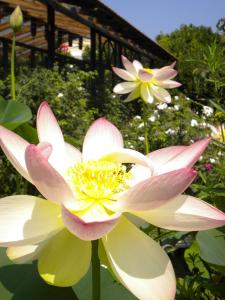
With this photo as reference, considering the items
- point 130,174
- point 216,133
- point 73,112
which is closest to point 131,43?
point 73,112

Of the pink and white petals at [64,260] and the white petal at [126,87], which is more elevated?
the white petal at [126,87]

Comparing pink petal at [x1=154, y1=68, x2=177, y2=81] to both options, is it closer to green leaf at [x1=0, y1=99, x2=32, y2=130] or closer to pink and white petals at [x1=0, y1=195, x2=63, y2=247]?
green leaf at [x1=0, y1=99, x2=32, y2=130]

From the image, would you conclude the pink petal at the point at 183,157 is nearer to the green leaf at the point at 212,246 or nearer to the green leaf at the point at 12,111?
the green leaf at the point at 212,246

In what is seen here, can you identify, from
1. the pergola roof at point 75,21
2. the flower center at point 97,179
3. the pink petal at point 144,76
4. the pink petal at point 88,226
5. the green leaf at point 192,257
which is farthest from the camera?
the pergola roof at point 75,21

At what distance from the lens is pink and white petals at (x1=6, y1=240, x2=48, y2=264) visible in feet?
1.38

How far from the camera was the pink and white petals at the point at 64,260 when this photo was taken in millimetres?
412

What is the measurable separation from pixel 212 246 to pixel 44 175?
0.40m

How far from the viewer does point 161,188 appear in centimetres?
39

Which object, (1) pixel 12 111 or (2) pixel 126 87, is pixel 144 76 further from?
(1) pixel 12 111

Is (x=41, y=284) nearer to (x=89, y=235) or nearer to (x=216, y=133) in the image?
(x=89, y=235)

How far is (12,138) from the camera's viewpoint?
466 millimetres

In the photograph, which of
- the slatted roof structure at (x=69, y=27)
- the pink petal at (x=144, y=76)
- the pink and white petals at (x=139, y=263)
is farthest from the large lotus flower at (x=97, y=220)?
the slatted roof structure at (x=69, y=27)

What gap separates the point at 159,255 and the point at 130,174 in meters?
0.15

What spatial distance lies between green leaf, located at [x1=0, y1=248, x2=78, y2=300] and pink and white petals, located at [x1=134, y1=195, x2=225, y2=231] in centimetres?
11
